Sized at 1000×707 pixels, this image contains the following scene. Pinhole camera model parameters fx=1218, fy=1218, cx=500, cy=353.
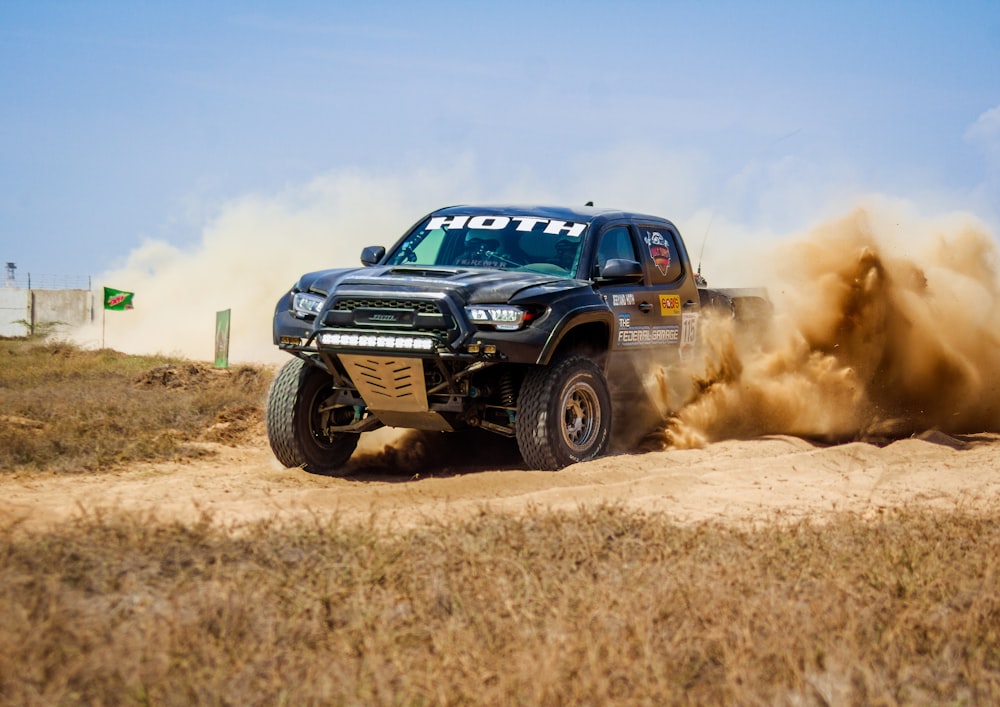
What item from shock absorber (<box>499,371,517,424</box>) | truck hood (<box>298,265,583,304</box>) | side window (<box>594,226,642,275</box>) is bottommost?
shock absorber (<box>499,371,517,424</box>)

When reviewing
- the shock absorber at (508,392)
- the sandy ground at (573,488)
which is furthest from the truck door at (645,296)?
the shock absorber at (508,392)

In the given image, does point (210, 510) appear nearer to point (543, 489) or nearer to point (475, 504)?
point (475, 504)

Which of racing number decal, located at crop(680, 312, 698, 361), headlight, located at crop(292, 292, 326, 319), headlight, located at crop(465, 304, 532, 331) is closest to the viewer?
headlight, located at crop(465, 304, 532, 331)

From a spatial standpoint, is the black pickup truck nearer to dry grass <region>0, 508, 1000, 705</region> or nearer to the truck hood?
the truck hood

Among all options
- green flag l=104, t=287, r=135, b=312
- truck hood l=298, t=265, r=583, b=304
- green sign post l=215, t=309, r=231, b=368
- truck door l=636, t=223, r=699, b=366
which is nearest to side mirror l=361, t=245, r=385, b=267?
truck hood l=298, t=265, r=583, b=304

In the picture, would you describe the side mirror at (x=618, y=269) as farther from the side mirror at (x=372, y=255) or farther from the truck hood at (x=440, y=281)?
the side mirror at (x=372, y=255)

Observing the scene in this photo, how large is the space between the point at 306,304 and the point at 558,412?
196 cm

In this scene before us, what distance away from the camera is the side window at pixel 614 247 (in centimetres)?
951

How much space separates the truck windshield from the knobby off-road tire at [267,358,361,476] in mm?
1288

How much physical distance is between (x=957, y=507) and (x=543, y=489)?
260 cm

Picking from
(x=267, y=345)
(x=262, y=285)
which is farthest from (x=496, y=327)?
(x=262, y=285)

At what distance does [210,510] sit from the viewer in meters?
6.55

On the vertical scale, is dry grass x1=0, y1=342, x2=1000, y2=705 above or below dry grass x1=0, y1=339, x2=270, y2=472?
above

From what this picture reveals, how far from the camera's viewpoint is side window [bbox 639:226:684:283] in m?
10.2
